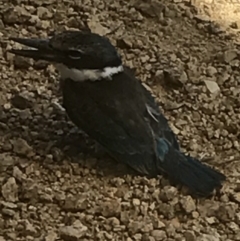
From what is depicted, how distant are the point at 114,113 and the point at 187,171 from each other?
335mm

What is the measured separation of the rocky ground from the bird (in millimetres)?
64

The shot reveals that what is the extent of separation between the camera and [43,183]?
10.1 feet

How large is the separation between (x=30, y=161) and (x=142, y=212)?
45 centimetres

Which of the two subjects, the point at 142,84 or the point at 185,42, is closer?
the point at 142,84

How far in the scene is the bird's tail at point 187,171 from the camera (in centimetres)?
314

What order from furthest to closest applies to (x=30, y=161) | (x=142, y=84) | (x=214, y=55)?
(x=214, y=55), (x=142, y=84), (x=30, y=161)

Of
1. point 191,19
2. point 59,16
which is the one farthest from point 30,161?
point 191,19

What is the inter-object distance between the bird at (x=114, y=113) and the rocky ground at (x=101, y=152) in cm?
6

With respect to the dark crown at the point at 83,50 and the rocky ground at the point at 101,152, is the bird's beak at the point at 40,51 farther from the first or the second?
the rocky ground at the point at 101,152

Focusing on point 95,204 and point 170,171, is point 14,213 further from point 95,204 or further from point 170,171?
point 170,171

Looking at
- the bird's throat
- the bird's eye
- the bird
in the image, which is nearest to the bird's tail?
the bird

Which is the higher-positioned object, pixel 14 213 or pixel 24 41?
pixel 24 41

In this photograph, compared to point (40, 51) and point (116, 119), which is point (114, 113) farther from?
point (40, 51)

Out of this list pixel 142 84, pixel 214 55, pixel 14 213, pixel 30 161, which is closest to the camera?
pixel 14 213
